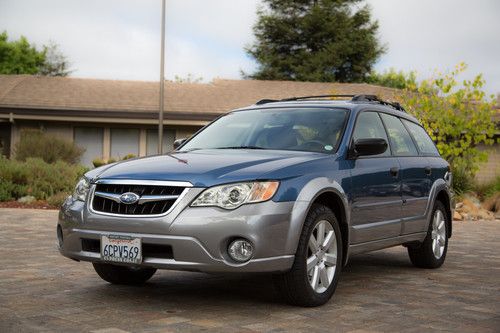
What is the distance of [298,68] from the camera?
4362 cm

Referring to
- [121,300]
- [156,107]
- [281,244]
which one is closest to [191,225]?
[281,244]

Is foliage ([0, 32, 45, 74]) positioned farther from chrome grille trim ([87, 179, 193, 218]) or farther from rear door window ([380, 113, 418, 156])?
chrome grille trim ([87, 179, 193, 218])

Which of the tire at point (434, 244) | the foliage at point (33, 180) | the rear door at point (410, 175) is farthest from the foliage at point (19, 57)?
the rear door at point (410, 175)

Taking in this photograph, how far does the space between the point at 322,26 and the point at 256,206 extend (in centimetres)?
4080

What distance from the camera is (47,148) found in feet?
77.3

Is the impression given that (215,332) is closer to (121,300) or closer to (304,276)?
(304,276)

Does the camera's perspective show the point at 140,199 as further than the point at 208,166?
No

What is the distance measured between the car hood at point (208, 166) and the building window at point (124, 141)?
2003 centimetres

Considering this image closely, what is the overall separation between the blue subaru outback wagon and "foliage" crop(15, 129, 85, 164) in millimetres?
17060

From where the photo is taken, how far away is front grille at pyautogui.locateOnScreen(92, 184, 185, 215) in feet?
17.6

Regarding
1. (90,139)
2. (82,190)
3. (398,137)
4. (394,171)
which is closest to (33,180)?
(90,139)

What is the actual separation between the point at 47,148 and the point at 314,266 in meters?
19.1

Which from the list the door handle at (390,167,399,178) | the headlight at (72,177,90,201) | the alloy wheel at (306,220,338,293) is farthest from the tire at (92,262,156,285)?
the door handle at (390,167,399,178)

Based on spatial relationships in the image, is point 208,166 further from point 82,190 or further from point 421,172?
point 421,172
